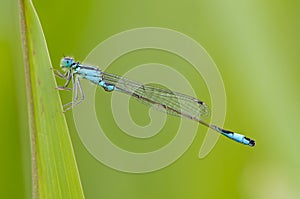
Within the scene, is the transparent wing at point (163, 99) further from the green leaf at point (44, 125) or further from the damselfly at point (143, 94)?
the green leaf at point (44, 125)

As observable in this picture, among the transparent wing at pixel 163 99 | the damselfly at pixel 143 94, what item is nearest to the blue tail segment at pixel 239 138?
the damselfly at pixel 143 94

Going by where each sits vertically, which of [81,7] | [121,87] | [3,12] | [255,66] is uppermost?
[3,12]

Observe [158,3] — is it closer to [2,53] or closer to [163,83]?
[163,83]

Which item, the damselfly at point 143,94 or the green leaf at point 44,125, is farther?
the damselfly at point 143,94

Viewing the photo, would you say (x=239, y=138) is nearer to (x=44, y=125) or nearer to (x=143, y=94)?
(x=143, y=94)

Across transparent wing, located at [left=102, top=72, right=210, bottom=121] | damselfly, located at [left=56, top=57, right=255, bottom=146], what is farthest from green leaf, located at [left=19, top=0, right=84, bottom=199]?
transparent wing, located at [left=102, top=72, right=210, bottom=121]


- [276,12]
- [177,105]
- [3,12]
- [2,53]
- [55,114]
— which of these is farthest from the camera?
[177,105]

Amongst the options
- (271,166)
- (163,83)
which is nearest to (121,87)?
(163,83)
